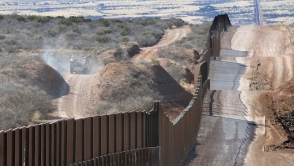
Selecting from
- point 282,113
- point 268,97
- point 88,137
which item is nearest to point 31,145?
point 88,137

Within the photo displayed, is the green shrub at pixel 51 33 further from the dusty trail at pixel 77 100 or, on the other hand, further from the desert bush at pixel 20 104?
the desert bush at pixel 20 104

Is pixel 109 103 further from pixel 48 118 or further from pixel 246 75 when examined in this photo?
pixel 246 75

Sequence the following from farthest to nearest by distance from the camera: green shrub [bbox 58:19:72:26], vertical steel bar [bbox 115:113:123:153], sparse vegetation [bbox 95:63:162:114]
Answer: green shrub [bbox 58:19:72:26] → sparse vegetation [bbox 95:63:162:114] → vertical steel bar [bbox 115:113:123:153]

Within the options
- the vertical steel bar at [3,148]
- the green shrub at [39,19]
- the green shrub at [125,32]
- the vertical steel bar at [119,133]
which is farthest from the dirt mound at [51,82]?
the green shrub at [39,19]

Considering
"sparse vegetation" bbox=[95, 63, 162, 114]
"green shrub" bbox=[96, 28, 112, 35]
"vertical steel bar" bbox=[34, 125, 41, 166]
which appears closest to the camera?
"vertical steel bar" bbox=[34, 125, 41, 166]

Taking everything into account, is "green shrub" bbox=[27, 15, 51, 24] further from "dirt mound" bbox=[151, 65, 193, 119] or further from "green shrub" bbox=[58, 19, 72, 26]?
"dirt mound" bbox=[151, 65, 193, 119]

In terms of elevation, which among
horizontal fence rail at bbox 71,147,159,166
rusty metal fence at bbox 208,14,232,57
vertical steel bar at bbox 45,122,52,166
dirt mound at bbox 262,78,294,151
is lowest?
dirt mound at bbox 262,78,294,151

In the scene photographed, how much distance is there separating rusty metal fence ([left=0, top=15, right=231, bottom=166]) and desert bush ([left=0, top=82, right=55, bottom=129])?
1192 cm

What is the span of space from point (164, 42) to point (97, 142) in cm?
5725

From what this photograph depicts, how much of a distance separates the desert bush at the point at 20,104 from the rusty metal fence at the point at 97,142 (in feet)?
39.1

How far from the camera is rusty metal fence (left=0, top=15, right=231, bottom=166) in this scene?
10.2 meters

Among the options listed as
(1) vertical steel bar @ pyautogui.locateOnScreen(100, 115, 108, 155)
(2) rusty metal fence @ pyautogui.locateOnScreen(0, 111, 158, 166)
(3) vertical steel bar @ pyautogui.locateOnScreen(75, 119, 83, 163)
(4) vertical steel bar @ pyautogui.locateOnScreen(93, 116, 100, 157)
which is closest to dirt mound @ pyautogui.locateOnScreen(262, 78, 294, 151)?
(2) rusty metal fence @ pyautogui.locateOnScreen(0, 111, 158, 166)

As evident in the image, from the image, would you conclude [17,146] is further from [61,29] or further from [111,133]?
[61,29]

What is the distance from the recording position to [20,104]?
31.3 m
